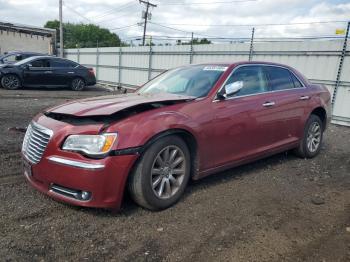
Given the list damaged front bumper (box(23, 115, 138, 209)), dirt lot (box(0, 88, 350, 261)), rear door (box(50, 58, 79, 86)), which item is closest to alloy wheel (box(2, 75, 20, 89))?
rear door (box(50, 58, 79, 86))

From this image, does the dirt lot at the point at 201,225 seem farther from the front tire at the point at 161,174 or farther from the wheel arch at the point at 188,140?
the wheel arch at the point at 188,140

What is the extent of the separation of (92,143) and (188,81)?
1876 millimetres

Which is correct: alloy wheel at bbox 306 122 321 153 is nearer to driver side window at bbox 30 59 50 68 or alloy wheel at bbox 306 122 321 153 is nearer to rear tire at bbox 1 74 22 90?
driver side window at bbox 30 59 50 68

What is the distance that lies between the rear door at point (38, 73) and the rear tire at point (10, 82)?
314 mm

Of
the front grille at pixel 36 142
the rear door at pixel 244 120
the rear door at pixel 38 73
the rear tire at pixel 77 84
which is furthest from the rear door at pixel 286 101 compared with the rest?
the rear tire at pixel 77 84

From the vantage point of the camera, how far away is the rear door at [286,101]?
201 inches

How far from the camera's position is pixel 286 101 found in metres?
5.21

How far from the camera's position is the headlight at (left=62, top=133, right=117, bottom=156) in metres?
3.21

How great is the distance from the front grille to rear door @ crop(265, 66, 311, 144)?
3.06 meters

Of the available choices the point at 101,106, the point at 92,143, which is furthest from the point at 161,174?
the point at 101,106

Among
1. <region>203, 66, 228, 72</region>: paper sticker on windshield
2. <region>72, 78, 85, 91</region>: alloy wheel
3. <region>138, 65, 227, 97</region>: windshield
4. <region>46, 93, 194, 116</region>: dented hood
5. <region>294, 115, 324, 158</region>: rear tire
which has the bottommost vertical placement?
<region>72, 78, 85, 91</region>: alloy wheel

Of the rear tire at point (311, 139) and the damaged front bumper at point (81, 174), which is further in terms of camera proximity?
the rear tire at point (311, 139)

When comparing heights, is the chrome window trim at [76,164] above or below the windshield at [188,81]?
below

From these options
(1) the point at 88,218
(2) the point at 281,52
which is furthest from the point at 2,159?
(2) the point at 281,52
